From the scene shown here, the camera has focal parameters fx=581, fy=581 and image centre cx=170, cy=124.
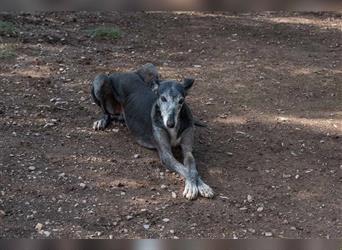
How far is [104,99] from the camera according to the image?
6793mm

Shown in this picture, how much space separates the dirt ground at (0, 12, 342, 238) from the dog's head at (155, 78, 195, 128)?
20.0 inches

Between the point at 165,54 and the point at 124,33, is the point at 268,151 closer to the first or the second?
the point at 165,54

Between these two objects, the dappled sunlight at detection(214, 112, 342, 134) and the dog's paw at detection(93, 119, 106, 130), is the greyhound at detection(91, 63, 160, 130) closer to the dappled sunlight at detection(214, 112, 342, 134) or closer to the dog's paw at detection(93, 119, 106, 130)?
the dog's paw at detection(93, 119, 106, 130)

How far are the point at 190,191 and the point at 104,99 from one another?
Result: 202 cm

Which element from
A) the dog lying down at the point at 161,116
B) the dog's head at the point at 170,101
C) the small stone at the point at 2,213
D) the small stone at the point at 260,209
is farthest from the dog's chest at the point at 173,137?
the small stone at the point at 2,213

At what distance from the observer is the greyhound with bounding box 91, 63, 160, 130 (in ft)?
21.8

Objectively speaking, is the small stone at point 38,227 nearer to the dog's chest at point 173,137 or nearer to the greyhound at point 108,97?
the dog's chest at point 173,137

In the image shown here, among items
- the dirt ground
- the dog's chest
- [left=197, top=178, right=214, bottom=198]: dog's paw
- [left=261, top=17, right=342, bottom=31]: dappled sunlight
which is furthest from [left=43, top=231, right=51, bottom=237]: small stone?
[left=261, top=17, right=342, bottom=31]: dappled sunlight

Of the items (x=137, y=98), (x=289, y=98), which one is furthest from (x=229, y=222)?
(x=289, y=98)

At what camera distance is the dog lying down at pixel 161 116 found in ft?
18.4

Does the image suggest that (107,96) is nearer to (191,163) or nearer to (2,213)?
(191,163)

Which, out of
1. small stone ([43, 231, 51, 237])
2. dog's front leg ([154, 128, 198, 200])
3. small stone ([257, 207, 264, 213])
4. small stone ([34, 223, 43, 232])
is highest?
dog's front leg ([154, 128, 198, 200])

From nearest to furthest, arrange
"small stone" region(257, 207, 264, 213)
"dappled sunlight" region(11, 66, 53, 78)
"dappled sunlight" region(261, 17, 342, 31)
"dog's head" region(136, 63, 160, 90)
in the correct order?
"small stone" region(257, 207, 264, 213) → "dog's head" region(136, 63, 160, 90) → "dappled sunlight" region(11, 66, 53, 78) → "dappled sunlight" region(261, 17, 342, 31)

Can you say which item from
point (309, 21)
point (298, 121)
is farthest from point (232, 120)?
point (309, 21)
